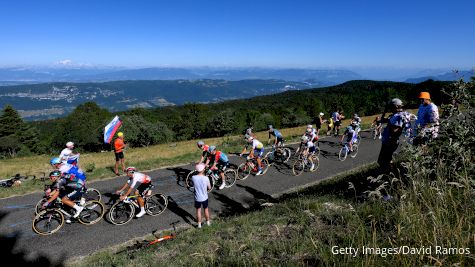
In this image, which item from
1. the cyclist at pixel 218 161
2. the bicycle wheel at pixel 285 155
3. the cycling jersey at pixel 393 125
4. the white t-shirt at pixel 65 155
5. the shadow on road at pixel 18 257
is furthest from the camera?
the bicycle wheel at pixel 285 155

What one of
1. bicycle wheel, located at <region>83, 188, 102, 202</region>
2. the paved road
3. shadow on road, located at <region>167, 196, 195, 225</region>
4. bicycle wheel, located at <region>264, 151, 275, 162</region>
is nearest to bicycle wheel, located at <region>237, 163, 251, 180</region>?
the paved road

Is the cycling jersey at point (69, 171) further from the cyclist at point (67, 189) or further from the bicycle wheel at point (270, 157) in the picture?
the bicycle wheel at point (270, 157)

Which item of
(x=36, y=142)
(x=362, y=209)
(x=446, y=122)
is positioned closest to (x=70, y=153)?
(x=362, y=209)

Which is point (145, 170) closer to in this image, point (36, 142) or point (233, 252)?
point (233, 252)

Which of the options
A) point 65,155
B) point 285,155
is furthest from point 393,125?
point 65,155

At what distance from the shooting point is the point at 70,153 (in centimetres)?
1430

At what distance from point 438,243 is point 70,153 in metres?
15.0

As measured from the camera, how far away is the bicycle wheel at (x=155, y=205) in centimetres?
1262

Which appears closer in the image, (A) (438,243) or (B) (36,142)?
(A) (438,243)

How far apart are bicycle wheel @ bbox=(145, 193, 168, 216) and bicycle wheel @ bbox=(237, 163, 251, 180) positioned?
5.26 metres

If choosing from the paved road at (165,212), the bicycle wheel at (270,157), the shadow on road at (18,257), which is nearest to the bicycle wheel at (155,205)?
the paved road at (165,212)

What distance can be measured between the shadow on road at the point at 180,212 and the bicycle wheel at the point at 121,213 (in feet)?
5.87

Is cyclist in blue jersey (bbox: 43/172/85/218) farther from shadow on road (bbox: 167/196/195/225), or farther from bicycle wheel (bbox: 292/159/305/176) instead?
bicycle wheel (bbox: 292/159/305/176)

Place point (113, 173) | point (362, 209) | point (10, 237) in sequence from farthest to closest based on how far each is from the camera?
point (113, 173)
point (10, 237)
point (362, 209)
